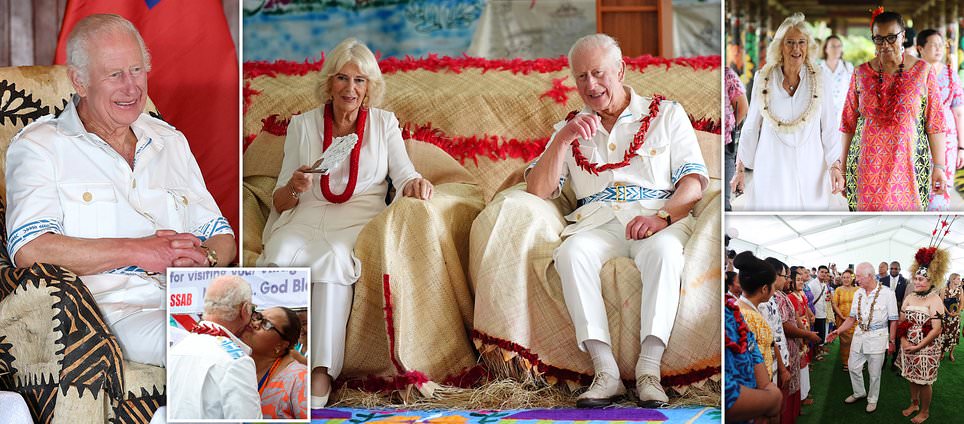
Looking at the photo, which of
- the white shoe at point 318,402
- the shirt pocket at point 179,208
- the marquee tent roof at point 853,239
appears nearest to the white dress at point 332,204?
the shirt pocket at point 179,208

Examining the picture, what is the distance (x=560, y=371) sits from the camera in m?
3.09

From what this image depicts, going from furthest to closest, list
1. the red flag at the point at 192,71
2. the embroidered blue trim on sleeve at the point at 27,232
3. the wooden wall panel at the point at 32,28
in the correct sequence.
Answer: the wooden wall panel at the point at 32,28
the red flag at the point at 192,71
the embroidered blue trim on sleeve at the point at 27,232

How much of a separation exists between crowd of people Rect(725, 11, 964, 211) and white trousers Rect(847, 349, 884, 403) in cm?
42

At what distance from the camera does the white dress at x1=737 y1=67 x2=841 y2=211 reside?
118 inches

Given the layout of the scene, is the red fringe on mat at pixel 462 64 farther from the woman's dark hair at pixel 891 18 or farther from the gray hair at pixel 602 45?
the woman's dark hair at pixel 891 18

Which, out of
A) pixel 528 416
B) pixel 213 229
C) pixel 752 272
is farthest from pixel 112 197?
pixel 752 272

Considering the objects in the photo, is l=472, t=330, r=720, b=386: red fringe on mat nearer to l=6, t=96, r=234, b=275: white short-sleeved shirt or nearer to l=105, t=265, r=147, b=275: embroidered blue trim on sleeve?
l=6, t=96, r=234, b=275: white short-sleeved shirt

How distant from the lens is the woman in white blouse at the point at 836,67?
2.97 metres

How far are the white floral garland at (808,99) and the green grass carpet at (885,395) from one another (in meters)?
0.64

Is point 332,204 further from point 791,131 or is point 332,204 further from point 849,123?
point 849,123

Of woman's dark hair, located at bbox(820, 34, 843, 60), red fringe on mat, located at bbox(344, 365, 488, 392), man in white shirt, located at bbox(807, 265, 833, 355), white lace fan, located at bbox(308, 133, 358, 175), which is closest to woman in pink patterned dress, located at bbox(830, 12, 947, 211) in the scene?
woman's dark hair, located at bbox(820, 34, 843, 60)

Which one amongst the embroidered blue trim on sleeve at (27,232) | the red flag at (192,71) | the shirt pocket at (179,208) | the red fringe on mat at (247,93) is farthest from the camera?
the red flag at (192,71)

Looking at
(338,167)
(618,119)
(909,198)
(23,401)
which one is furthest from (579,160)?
(23,401)

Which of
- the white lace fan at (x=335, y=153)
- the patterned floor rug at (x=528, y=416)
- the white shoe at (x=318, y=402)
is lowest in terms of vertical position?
the patterned floor rug at (x=528, y=416)
